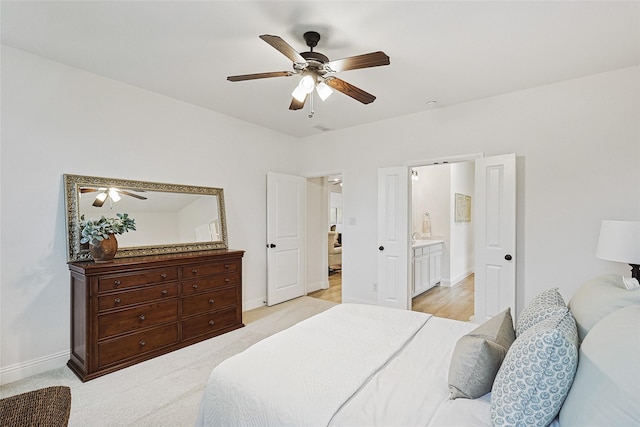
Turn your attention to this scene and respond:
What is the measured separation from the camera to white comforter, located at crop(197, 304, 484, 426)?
1115 millimetres

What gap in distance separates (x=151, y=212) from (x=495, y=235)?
3808 millimetres

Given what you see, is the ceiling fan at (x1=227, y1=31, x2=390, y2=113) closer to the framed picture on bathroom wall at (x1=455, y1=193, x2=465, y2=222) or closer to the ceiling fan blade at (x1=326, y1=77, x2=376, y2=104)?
the ceiling fan blade at (x1=326, y1=77, x2=376, y2=104)

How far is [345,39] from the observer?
2326mm

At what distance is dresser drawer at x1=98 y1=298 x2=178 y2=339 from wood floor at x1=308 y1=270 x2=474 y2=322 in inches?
98.7

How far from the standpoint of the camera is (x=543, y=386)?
957 millimetres

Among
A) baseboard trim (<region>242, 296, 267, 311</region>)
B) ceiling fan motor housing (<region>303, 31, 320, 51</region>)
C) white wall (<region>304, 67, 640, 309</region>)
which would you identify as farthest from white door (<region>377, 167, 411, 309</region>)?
ceiling fan motor housing (<region>303, 31, 320, 51</region>)

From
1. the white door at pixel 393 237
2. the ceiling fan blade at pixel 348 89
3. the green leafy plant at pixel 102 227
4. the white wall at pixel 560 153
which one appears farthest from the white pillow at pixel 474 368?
the green leafy plant at pixel 102 227

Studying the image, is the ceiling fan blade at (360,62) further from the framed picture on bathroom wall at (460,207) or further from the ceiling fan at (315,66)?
the framed picture on bathroom wall at (460,207)

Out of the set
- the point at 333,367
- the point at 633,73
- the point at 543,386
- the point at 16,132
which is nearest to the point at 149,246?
the point at 16,132

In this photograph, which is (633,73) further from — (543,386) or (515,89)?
(543,386)

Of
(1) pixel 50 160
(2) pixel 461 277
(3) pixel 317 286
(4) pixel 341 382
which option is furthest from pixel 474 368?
(2) pixel 461 277

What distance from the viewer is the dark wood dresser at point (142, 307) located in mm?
2498

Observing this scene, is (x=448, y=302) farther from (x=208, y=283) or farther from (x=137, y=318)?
(x=137, y=318)

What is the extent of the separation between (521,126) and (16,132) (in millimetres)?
4795
